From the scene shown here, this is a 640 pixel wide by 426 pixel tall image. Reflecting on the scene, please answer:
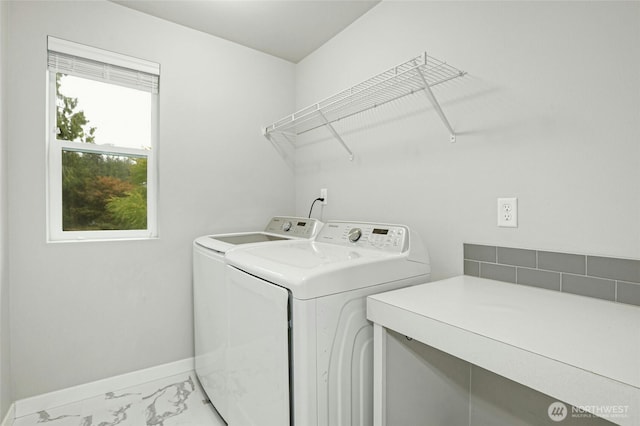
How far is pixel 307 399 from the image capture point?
1061 mm

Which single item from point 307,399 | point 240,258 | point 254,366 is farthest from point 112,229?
point 307,399

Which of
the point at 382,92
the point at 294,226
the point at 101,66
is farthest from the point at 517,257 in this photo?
the point at 101,66

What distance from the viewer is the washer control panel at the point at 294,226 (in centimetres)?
202

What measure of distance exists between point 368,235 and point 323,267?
20.3 inches

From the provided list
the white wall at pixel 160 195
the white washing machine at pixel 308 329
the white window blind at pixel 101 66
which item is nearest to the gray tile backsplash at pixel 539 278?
the white washing machine at pixel 308 329

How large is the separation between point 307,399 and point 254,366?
0.34 m

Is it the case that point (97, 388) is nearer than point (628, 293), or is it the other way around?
point (628, 293)

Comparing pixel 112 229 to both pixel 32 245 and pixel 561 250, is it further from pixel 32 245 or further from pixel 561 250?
pixel 561 250

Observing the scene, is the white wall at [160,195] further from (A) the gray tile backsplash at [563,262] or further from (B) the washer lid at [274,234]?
(A) the gray tile backsplash at [563,262]

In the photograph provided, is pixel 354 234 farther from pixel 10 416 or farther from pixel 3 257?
pixel 10 416

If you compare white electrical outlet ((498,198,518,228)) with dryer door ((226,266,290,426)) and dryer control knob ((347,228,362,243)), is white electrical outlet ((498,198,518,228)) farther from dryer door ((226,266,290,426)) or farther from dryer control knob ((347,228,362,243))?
dryer door ((226,266,290,426))

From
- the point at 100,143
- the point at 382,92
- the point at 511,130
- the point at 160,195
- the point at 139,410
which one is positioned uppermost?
the point at 382,92

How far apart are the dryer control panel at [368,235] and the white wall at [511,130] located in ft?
0.91

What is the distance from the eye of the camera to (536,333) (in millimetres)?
806
